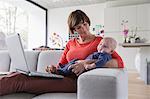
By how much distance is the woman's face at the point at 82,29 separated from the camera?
5.02 feet

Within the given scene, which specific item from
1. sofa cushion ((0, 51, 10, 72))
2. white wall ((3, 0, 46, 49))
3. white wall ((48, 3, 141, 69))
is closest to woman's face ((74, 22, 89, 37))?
sofa cushion ((0, 51, 10, 72))

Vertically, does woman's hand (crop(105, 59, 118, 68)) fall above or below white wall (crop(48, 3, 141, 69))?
below

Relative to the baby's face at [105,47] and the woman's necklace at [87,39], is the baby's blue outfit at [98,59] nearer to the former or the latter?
the baby's face at [105,47]

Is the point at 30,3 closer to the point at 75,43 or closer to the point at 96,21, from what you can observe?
the point at 96,21

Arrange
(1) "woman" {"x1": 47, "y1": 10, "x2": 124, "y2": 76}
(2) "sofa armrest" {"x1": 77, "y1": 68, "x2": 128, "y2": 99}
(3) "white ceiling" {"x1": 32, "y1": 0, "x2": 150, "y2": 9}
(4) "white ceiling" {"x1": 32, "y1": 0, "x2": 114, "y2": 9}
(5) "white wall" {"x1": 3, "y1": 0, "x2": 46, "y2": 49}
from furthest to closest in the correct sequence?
(5) "white wall" {"x1": 3, "y1": 0, "x2": 46, "y2": 49}
(4) "white ceiling" {"x1": 32, "y1": 0, "x2": 114, "y2": 9}
(3) "white ceiling" {"x1": 32, "y1": 0, "x2": 150, "y2": 9}
(1) "woman" {"x1": 47, "y1": 10, "x2": 124, "y2": 76}
(2) "sofa armrest" {"x1": 77, "y1": 68, "x2": 128, "y2": 99}

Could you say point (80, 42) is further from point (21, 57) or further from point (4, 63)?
point (4, 63)

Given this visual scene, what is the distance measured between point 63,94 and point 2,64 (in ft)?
3.59

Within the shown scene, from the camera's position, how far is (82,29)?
1.54 meters

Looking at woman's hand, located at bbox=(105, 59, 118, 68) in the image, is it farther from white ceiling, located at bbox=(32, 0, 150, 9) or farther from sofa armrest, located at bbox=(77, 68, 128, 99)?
white ceiling, located at bbox=(32, 0, 150, 9)

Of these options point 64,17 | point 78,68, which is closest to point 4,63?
point 78,68

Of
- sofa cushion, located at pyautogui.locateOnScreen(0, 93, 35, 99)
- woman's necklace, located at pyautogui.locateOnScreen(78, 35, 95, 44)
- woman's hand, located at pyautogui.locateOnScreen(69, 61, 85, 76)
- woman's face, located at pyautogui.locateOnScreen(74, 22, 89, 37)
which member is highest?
woman's face, located at pyautogui.locateOnScreen(74, 22, 89, 37)

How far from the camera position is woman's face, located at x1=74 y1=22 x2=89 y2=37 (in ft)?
5.02

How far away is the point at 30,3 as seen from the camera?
6.66 m

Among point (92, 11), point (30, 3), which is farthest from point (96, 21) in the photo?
point (30, 3)
